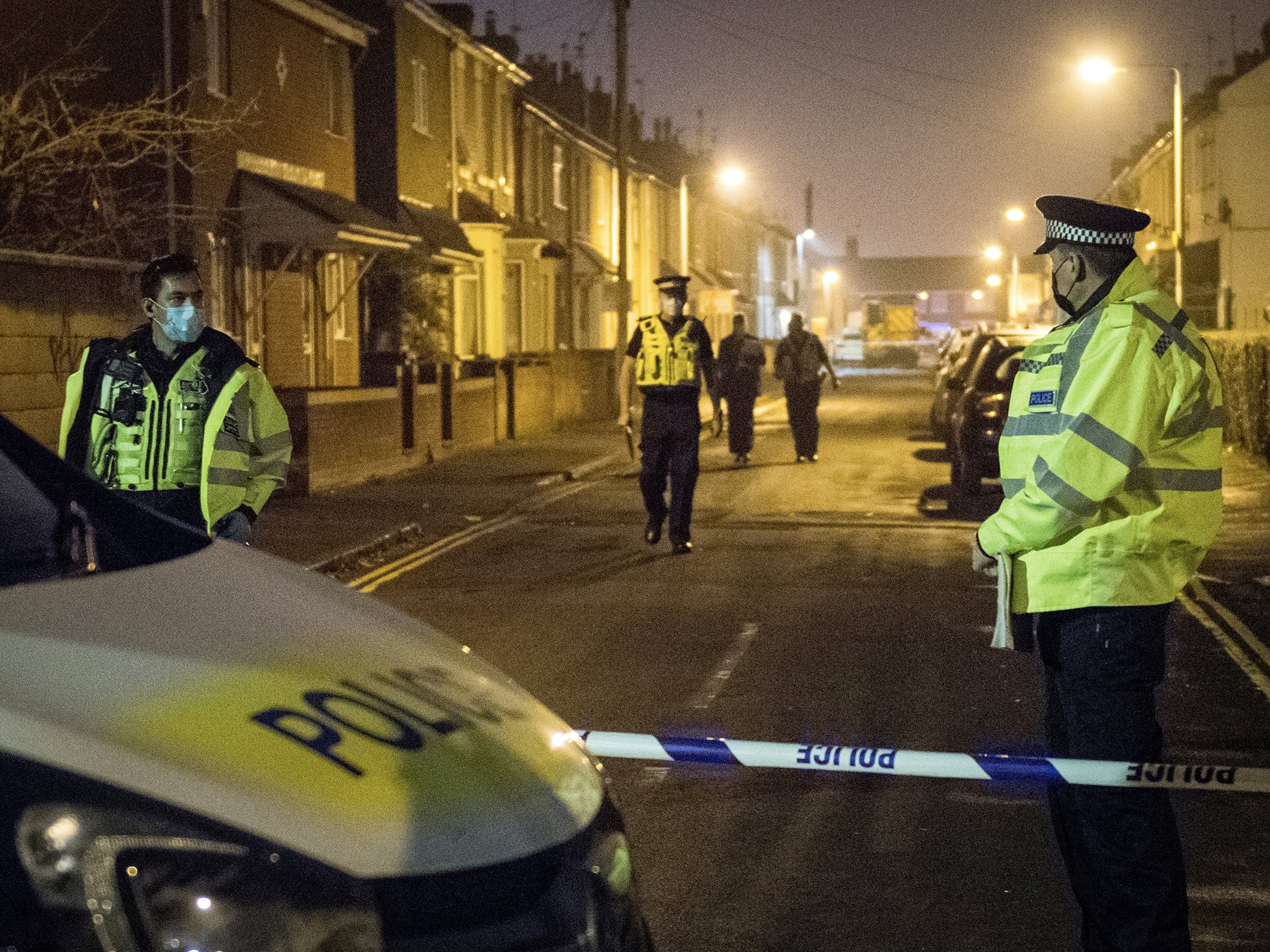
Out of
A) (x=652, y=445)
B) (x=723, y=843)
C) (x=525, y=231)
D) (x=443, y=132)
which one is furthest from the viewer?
(x=525, y=231)

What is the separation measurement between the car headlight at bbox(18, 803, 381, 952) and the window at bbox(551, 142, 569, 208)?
3984 cm

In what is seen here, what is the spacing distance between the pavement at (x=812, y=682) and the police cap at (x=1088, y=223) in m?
1.84

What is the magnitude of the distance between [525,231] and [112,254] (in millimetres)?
16835

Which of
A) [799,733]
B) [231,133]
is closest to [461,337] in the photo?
[231,133]

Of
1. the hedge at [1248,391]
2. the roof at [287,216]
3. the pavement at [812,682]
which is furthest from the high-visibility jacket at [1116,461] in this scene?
the roof at [287,216]

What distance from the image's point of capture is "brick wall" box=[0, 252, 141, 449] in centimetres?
1416

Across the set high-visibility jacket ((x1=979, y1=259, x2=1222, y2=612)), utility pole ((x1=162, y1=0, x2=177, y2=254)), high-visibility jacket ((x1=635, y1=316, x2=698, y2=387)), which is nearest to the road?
high-visibility jacket ((x1=979, y1=259, x2=1222, y2=612))

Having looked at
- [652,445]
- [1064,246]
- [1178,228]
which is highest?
[1178,228]

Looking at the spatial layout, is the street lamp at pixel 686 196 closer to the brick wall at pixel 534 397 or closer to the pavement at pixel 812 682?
the brick wall at pixel 534 397

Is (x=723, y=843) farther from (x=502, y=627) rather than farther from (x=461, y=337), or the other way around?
(x=461, y=337)

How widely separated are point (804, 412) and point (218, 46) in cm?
858

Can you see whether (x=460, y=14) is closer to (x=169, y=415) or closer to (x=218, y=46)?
(x=218, y=46)

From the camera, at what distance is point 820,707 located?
25.7ft

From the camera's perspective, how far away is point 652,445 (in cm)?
1285
